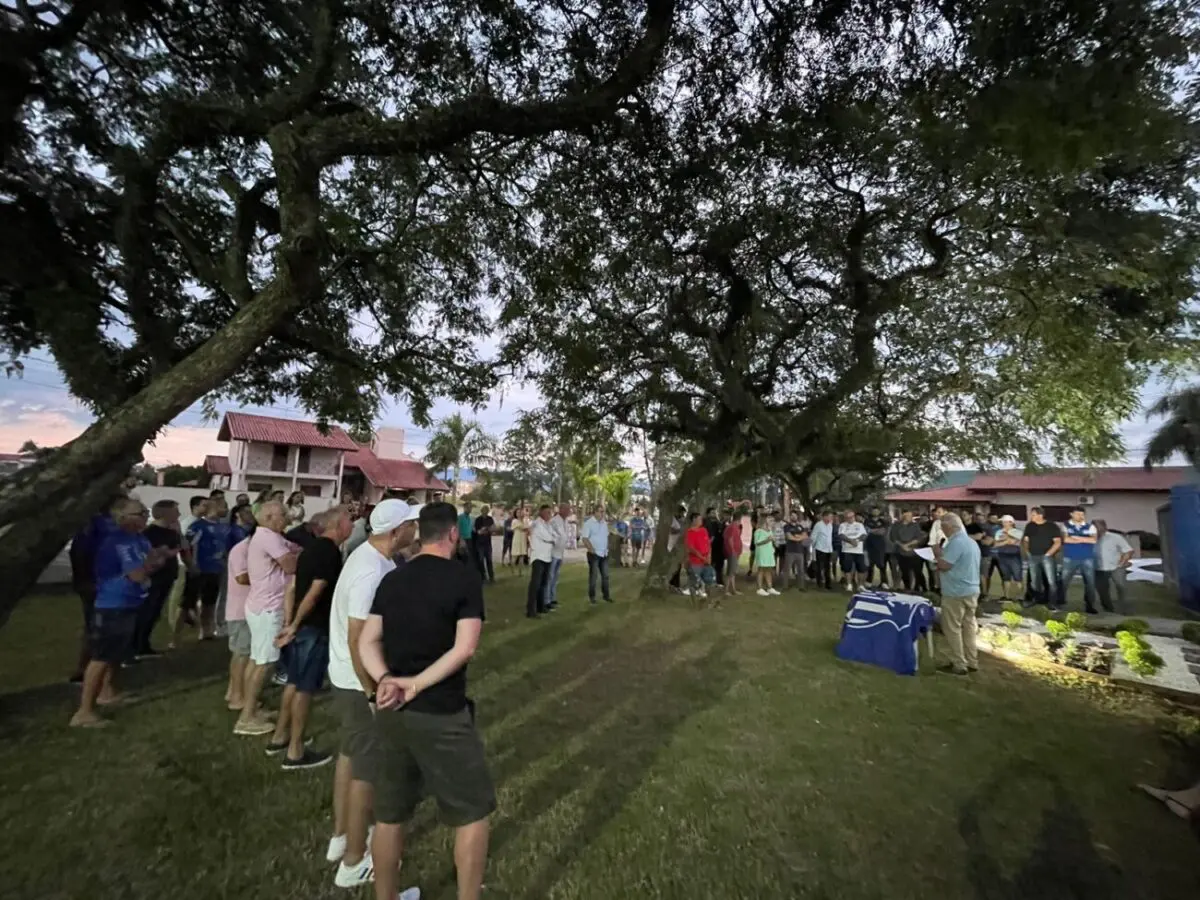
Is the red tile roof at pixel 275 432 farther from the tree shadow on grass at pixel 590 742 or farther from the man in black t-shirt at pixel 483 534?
the tree shadow on grass at pixel 590 742

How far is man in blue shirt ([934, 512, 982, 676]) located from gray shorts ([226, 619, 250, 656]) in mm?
7466

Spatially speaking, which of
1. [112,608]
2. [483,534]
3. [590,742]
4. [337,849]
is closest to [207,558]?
[112,608]

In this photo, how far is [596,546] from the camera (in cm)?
1230

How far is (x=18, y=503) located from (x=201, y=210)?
6.04 meters

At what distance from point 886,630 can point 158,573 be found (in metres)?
8.69

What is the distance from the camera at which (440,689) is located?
2.56m

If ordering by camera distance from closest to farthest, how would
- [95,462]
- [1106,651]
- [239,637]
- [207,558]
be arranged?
[95,462] < [239,637] < [1106,651] < [207,558]

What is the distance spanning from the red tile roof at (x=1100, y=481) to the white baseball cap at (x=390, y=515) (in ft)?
114

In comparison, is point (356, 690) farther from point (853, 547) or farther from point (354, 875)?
point (853, 547)

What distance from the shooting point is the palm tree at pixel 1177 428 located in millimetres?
25797

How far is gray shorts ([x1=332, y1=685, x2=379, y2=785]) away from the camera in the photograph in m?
2.88

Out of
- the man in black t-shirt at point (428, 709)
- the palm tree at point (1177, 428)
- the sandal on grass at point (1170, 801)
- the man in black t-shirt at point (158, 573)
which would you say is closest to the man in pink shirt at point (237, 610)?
the man in black t-shirt at point (158, 573)

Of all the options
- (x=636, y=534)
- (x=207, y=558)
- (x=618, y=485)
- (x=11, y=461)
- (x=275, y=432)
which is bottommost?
(x=207, y=558)

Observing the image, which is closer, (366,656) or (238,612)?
(366,656)
